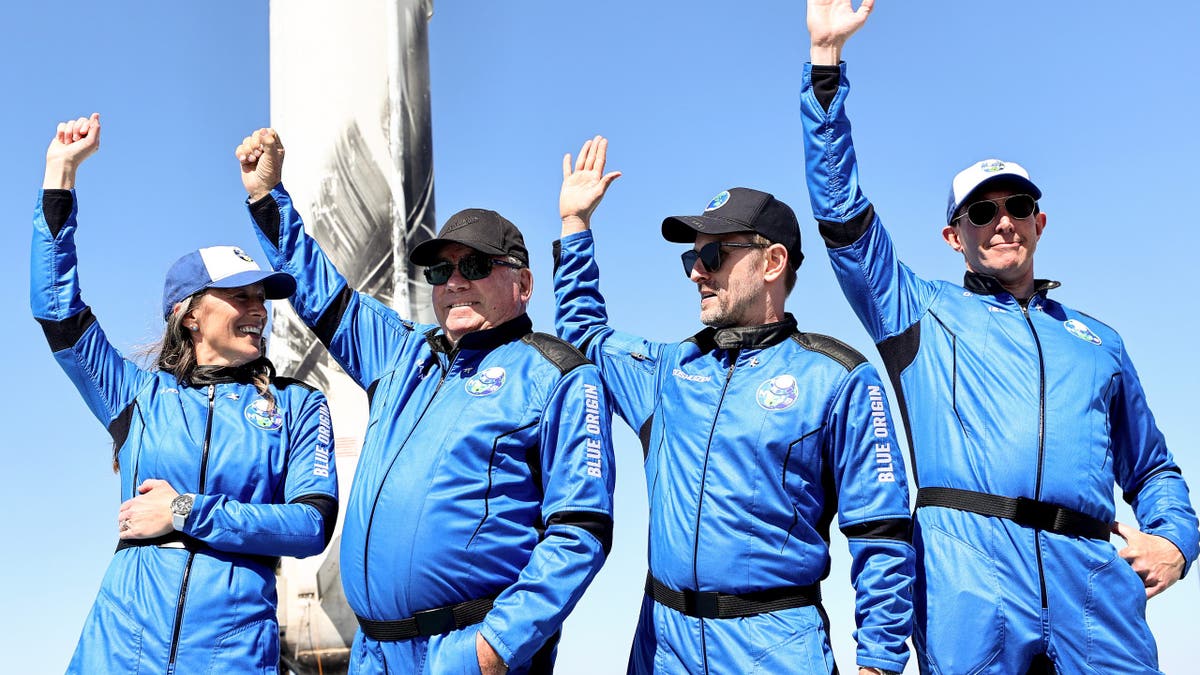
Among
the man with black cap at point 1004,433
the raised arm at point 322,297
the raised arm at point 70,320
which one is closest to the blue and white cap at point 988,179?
the man with black cap at point 1004,433

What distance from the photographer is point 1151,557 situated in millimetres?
5746

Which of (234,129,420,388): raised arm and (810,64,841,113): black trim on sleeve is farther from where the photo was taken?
(234,129,420,388): raised arm

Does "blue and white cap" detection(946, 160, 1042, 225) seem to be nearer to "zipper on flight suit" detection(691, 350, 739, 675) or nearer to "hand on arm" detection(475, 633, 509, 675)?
"zipper on flight suit" detection(691, 350, 739, 675)

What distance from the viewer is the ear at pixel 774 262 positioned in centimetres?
560

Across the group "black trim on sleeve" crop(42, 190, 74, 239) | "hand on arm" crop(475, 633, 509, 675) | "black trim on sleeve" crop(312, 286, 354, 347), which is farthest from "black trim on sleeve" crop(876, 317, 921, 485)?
"black trim on sleeve" crop(42, 190, 74, 239)

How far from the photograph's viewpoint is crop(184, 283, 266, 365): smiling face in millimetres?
6133

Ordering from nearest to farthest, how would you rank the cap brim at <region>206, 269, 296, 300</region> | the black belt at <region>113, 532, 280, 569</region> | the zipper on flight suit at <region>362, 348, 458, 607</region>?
the zipper on flight suit at <region>362, 348, 458, 607</region>, the black belt at <region>113, 532, 280, 569</region>, the cap brim at <region>206, 269, 296, 300</region>

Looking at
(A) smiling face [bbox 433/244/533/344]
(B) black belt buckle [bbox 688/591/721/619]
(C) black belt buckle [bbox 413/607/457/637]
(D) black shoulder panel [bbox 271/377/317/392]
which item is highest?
(A) smiling face [bbox 433/244/533/344]

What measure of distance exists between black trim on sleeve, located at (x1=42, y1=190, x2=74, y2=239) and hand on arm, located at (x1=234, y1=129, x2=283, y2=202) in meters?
0.85

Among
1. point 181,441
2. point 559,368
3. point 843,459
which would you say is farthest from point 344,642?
point 843,459

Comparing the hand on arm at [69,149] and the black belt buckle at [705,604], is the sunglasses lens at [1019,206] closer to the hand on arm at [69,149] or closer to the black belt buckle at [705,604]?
the black belt buckle at [705,604]

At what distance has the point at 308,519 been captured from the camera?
5.71 metres

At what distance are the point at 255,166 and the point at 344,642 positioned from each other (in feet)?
14.4

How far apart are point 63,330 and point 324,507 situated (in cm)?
156
